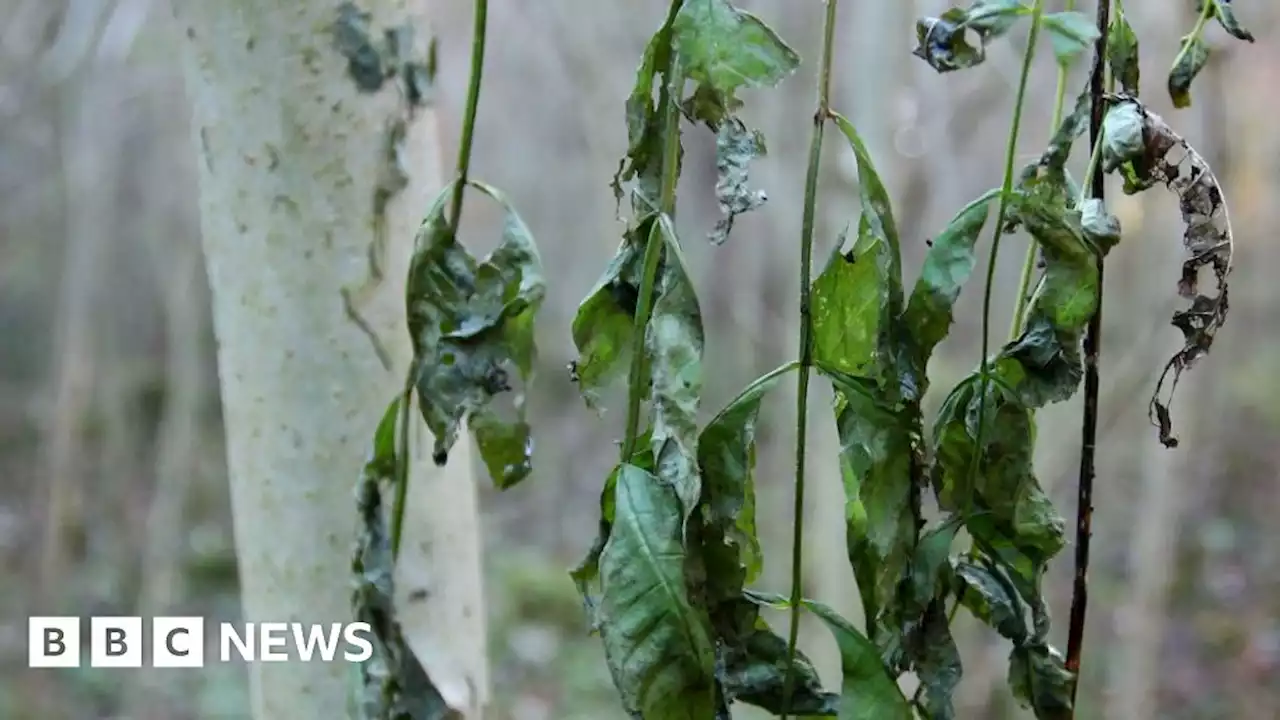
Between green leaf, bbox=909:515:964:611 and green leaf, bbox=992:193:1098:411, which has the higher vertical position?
green leaf, bbox=992:193:1098:411

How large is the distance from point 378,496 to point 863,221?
198 millimetres

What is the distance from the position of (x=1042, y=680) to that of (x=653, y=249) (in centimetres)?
19

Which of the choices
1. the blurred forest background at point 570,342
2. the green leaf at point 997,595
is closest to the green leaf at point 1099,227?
Answer: the green leaf at point 997,595

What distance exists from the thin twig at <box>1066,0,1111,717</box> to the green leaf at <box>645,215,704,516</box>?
13 centimetres

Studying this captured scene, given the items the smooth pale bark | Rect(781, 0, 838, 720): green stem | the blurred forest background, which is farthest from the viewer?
the blurred forest background

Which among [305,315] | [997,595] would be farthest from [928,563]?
[305,315]

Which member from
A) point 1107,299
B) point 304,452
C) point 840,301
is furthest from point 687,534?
point 1107,299

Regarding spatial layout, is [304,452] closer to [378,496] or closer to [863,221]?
[378,496]

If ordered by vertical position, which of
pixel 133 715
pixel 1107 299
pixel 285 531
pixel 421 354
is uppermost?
pixel 421 354

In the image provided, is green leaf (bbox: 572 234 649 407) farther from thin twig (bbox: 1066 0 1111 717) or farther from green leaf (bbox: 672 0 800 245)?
thin twig (bbox: 1066 0 1111 717)

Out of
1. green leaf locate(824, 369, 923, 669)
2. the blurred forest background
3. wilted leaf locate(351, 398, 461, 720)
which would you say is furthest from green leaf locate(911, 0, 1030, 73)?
the blurred forest background

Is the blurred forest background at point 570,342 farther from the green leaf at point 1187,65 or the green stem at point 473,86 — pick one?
the green stem at point 473,86

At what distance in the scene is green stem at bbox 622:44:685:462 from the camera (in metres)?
0.31

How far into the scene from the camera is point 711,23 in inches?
11.9
